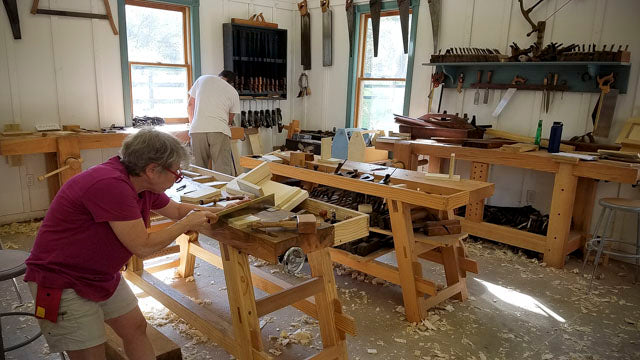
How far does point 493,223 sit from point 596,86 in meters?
1.70

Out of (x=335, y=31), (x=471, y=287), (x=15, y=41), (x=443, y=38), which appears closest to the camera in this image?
(x=471, y=287)

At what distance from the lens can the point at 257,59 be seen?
22.3ft

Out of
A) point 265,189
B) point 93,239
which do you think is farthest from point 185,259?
point 93,239

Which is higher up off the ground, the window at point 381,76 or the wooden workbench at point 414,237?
the window at point 381,76

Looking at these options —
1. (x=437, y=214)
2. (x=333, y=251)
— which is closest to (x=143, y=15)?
(x=333, y=251)

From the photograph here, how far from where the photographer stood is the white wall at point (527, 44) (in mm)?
4414

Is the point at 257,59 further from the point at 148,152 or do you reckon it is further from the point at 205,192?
the point at 148,152

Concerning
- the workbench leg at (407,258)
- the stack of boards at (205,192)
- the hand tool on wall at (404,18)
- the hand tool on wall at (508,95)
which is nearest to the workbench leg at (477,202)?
the hand tool on wall at (508,95)

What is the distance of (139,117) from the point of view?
586cm

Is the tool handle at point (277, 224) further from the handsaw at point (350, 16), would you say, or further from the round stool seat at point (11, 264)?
the handsaw at point (350, 16)

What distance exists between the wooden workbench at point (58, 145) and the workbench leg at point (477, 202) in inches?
153

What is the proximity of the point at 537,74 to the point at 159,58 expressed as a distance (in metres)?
4.71

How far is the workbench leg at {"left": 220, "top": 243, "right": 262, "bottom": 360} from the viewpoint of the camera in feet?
7.07

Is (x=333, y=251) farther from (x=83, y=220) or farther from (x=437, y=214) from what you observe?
(x=83, y=220)
